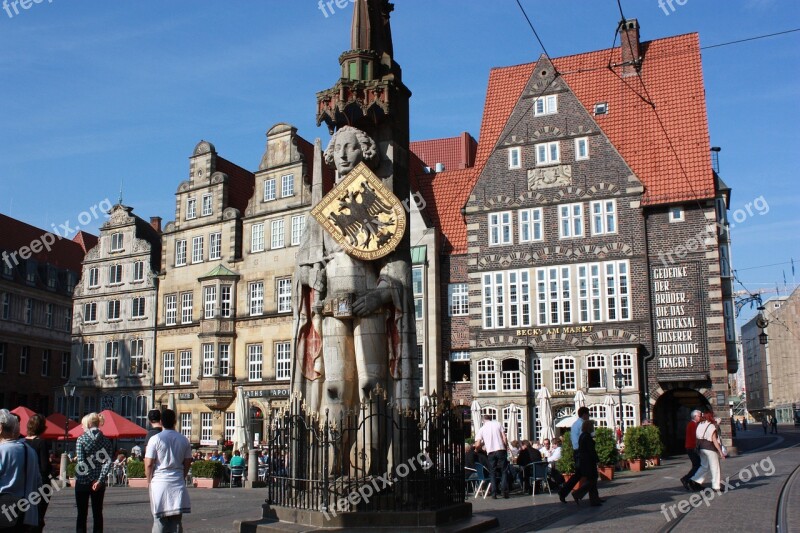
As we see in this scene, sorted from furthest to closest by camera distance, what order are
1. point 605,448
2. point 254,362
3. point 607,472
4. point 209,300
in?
point 209,300 < point 254,362 < point 607,472 < point 605,448

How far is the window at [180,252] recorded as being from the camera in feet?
134

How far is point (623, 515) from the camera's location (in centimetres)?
1181

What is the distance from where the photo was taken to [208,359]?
127ft

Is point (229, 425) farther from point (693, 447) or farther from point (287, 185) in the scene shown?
point (693, 447)

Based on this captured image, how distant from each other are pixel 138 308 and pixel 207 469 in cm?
2041

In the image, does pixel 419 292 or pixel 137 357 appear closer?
pixel 419 292

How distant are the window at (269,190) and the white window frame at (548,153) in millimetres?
11952

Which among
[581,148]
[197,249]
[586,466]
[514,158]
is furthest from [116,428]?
[581,148]

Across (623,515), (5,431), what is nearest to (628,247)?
(623,515)

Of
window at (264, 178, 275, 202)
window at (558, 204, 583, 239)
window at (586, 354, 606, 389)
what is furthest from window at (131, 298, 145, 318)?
window at (586, 354, 606, 389)

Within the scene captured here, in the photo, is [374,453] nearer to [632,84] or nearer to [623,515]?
[623,515]

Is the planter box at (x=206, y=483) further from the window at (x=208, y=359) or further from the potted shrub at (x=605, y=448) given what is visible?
the window at (x=208, y=359)

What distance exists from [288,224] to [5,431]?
30.8 metres

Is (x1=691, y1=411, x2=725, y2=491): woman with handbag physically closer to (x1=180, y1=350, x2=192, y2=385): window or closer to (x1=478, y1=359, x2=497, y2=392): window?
(x1=478, y1=359, x2=497, y2=392): window
